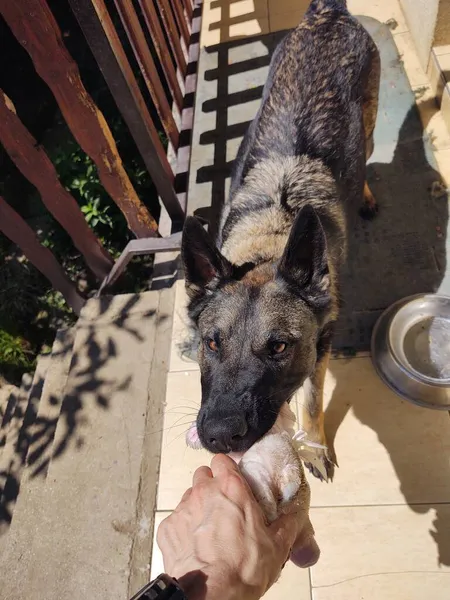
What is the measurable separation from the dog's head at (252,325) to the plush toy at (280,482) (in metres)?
0.16

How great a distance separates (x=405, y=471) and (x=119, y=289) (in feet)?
10.5

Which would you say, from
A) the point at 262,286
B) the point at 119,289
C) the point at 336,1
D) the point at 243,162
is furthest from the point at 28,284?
the point at 336,1

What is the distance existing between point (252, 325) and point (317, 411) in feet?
3.68

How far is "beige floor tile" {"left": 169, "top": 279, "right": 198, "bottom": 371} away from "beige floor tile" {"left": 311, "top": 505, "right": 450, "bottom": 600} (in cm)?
155

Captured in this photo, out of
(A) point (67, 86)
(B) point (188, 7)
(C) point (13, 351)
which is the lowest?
(C) point (13, 351)

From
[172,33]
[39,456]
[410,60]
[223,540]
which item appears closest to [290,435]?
[223,540]

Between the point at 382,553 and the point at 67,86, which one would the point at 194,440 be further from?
the point at 67,86

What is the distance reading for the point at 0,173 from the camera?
7297 millimetres

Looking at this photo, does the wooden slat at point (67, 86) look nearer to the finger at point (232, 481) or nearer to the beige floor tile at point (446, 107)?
the finger at point (232, 481)

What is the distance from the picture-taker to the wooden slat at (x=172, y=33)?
509 cm

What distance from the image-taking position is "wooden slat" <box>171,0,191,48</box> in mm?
5676

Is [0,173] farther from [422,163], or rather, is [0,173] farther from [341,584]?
[341,584]

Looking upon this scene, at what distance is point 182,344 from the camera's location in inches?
160

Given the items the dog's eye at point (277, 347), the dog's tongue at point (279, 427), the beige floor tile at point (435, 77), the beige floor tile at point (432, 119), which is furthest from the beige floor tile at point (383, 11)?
the dog's tongue at point (279, 427)
